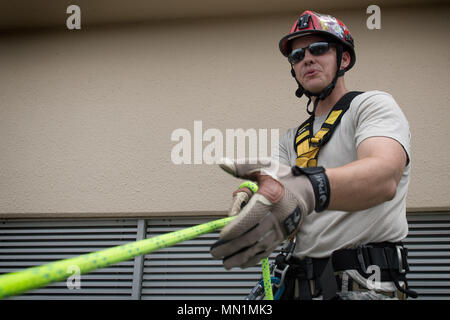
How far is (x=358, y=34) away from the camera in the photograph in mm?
3604

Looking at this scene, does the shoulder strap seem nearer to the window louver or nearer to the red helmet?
the red helmet

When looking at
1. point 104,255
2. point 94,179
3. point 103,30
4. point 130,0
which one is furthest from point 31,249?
point 104,255

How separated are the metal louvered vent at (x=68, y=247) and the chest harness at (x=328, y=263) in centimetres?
225

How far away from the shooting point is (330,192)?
0.98 meters

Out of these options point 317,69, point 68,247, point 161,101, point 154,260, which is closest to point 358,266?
point 317,69

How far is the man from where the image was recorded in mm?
941

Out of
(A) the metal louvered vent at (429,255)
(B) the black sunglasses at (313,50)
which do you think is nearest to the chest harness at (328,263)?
(B) the black sunglasses at (313,50)

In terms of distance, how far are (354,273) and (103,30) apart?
4.12 metres

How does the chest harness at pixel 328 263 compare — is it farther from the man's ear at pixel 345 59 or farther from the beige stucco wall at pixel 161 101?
the beige stucco wall at pixel 161 101

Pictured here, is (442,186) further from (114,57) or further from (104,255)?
(114,57)

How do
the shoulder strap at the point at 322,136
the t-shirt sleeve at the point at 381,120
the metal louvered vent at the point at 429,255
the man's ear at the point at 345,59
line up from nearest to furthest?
1. the t-shirt sleeve at the point at 381,120
2. the shoulder strap at the point at 322,136
3. the man's ear at the point at 345,59
4. the metal louvered vent at the point at 429,255

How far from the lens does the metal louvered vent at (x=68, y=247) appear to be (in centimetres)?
Result: 340

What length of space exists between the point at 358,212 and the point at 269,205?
86 centimetres

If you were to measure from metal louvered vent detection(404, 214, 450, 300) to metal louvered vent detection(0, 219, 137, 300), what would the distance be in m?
3.10
